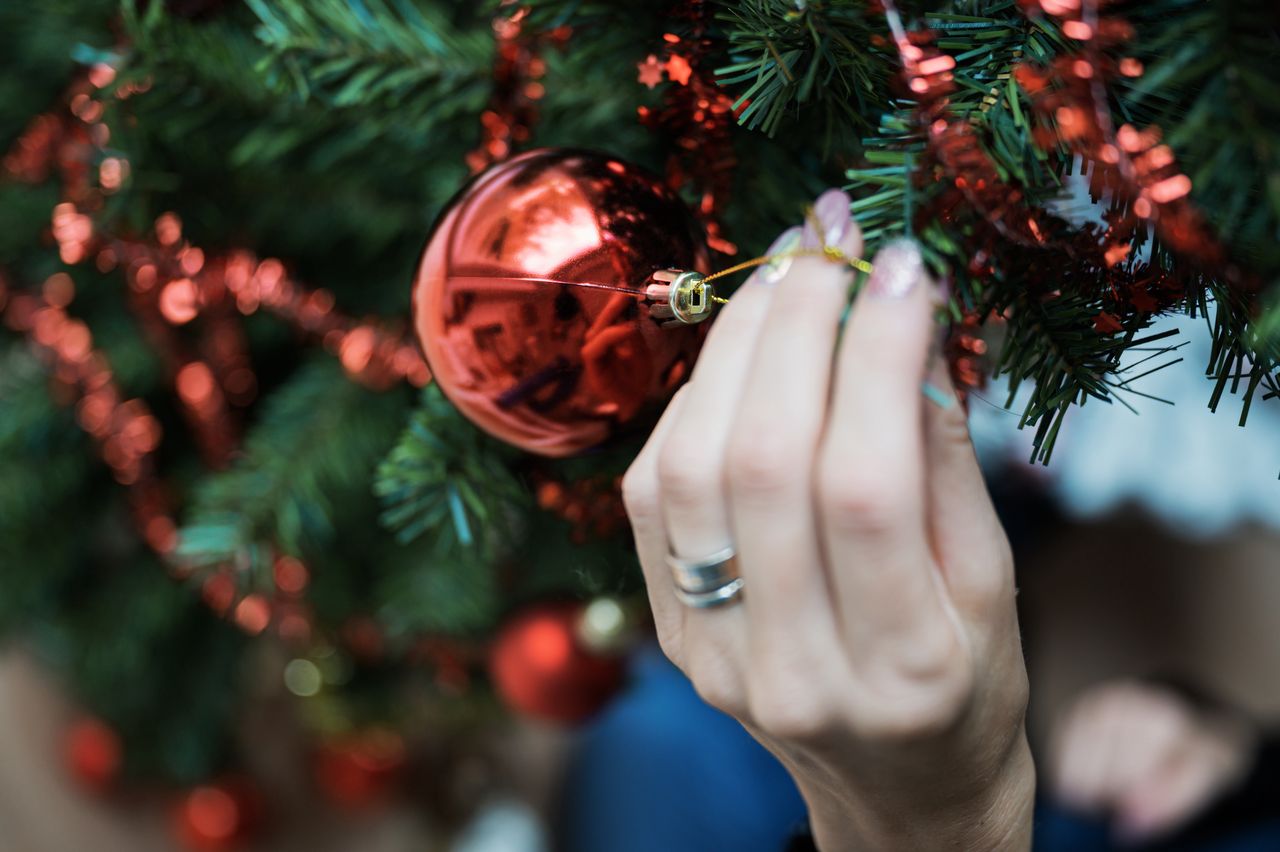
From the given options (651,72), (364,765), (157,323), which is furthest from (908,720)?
(364,765)

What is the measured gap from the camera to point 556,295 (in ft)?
0.93

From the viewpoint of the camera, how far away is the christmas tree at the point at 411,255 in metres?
0.24

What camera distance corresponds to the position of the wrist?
0.28 m

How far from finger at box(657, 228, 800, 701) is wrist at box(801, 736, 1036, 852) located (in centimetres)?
6

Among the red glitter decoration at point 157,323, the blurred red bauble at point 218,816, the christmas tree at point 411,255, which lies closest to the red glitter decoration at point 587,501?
the christmas tree at point 411,255

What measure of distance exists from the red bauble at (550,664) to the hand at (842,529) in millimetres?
335

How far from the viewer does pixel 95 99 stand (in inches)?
15.8

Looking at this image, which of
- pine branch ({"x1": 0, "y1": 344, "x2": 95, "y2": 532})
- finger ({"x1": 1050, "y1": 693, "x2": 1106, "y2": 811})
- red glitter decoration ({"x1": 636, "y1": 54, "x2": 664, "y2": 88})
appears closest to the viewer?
red glitter decoration ({"x1": 636, "y1": 54, "x2": 664, "y2": 88})

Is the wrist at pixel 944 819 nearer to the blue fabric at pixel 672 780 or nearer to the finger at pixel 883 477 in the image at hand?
the finger at pixel 883 477

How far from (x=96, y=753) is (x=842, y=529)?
922 mm

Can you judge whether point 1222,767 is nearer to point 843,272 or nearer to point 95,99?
point 843,272

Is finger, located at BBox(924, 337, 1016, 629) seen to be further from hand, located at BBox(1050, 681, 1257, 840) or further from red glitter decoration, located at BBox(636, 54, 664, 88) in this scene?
hand, located at BBox(1050, 681, 1257, 840)

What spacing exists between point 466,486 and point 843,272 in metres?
0.18

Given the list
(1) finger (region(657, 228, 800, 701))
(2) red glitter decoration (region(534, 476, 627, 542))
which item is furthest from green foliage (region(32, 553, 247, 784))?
Result: (1) finger (region(657, 228, 800, 701))
